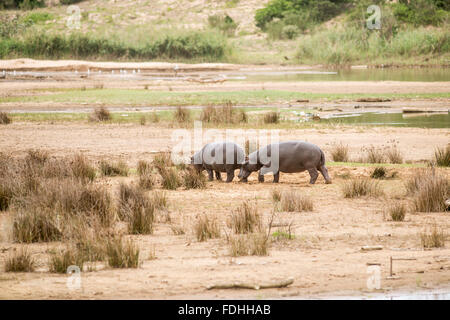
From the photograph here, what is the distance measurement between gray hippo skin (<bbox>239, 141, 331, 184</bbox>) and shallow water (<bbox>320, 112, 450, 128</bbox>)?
968cm

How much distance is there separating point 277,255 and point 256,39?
54135 millimetres

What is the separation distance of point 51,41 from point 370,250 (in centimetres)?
4724

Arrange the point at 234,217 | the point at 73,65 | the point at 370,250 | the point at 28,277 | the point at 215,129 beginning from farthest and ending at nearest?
the point at 73,65 → the point at 215,129 → the point at 234,217 → the point at 370,250 → the point at 28,277

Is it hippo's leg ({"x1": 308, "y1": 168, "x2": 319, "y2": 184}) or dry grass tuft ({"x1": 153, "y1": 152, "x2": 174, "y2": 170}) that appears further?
dry grass tuft ({"x1": 153, "y1": 152, "x2": 174, "y2": 170})

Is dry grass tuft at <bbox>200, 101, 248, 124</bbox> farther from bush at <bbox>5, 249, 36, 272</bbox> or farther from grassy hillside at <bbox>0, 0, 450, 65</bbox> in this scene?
grassy hillside at <bbox>0, 0, 450, 65</bbox>

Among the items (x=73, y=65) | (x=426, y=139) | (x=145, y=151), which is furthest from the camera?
(x=73, y=65)

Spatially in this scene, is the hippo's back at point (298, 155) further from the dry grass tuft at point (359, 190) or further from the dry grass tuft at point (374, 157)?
the dry grass tuft at point (374, 157)

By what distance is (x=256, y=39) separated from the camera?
61.3 metres

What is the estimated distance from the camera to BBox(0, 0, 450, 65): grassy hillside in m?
50.1

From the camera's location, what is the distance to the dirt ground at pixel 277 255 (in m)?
7.11

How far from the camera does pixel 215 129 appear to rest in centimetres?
2120

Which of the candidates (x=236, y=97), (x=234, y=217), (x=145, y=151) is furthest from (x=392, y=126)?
(x=234, y=217)

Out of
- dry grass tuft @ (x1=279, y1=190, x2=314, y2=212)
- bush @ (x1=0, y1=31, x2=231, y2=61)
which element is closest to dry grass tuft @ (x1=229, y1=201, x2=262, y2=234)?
dry grass tuft @ (x1=279, y1=190, x2=314, y2=212)

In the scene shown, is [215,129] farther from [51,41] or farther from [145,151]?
[51,41]
